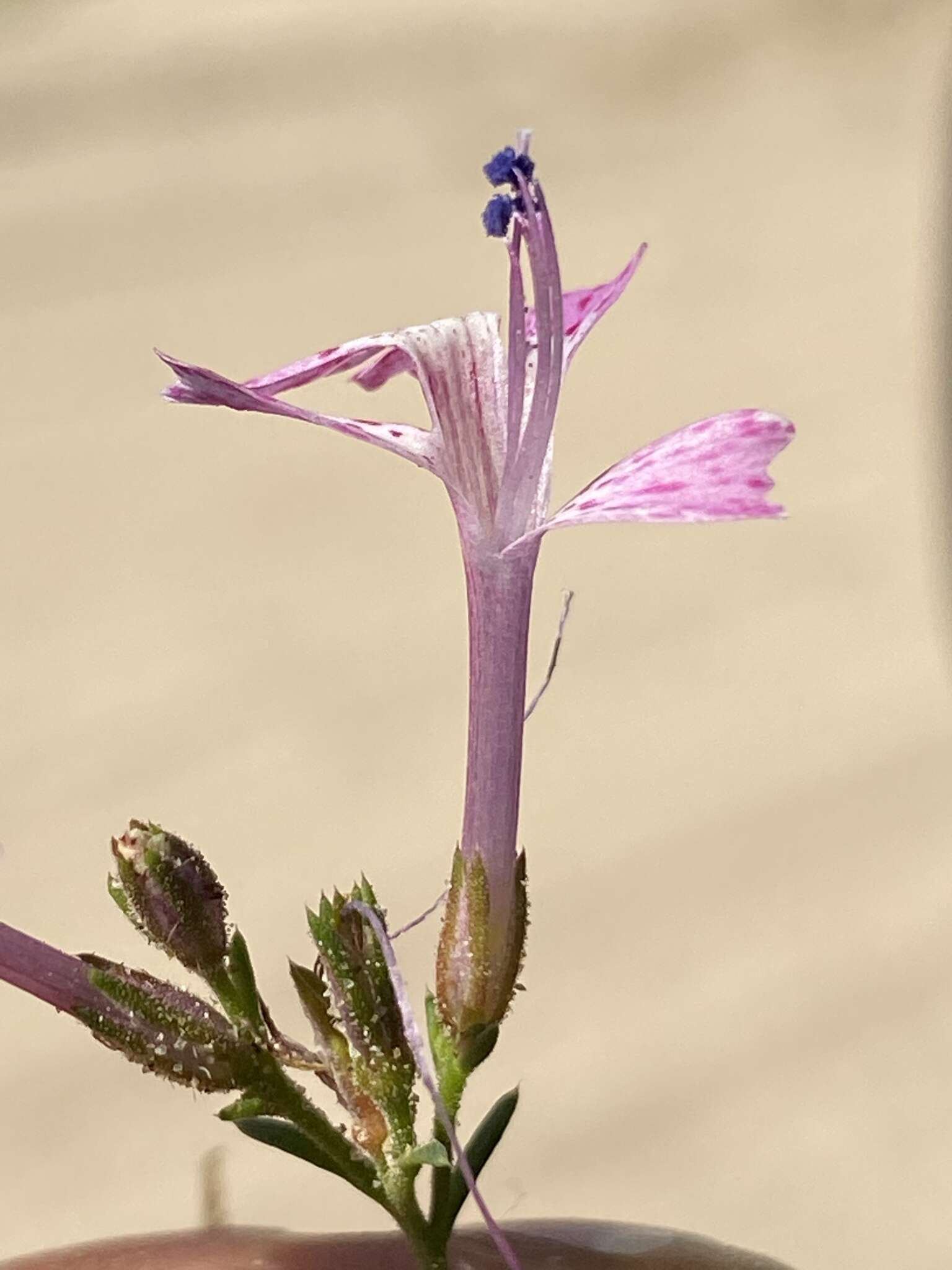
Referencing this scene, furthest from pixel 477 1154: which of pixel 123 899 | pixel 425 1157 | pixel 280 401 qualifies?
pixel 280 401

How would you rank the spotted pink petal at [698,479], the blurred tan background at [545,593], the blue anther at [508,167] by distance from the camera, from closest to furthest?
the spotted pink petal at [698,479] → the blue anther at [508,167] → the blurred tan background at [545,593]

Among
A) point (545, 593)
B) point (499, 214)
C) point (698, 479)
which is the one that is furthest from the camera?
point (545, 593)

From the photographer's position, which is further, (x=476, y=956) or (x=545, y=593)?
(x=545, y=593)

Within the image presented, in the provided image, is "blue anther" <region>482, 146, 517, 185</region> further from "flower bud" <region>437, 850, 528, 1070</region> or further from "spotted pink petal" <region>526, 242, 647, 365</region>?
"flower bud" <region>437, 850, 528, 1070</region>

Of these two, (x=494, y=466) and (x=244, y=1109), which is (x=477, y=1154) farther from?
(x=494, y=466)

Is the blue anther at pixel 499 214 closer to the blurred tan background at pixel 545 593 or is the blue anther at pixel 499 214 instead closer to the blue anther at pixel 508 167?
the blue anther at pixel 508 167

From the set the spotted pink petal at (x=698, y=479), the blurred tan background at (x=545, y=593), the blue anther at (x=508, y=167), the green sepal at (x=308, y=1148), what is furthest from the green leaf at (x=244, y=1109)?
the blurred tan background at (x=545, y=593)
